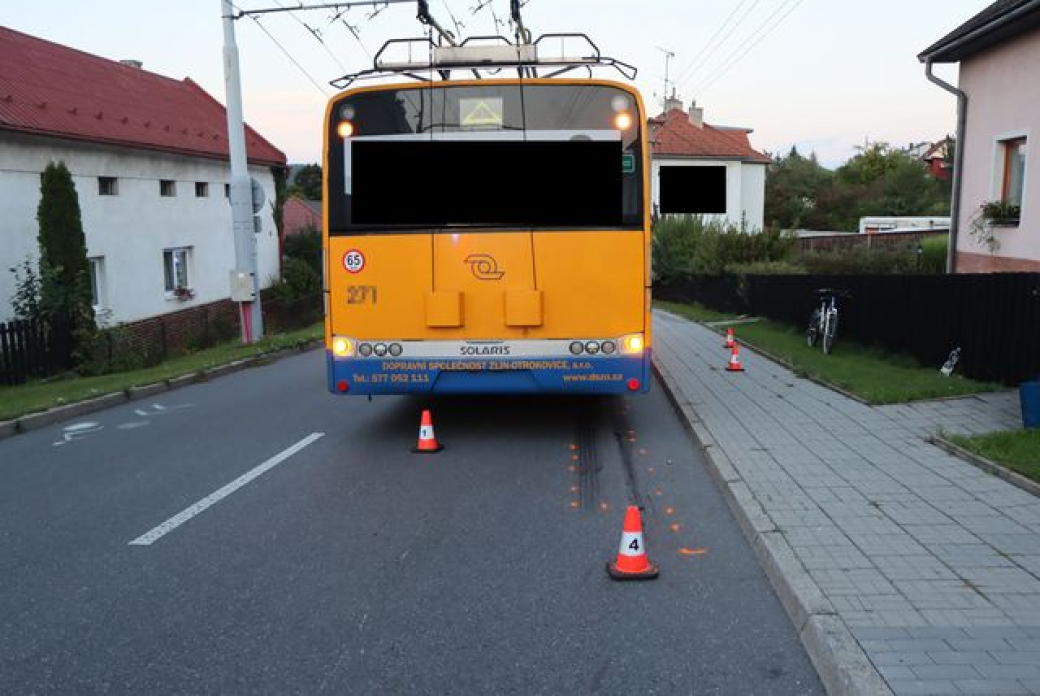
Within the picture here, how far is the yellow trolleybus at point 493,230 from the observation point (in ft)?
26.6

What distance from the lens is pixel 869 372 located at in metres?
11.4

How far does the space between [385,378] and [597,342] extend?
6.53 ft

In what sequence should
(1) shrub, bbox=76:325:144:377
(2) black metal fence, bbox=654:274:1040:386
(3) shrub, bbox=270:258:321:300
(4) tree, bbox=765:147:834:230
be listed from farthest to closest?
(4) tree, bbox=765:147:834:230
(3) shrub, bbox=270:258:321:300
(1) shrub, bbox=76:325:144:377
(2) black metal fence, bbox=654:274:1040:386

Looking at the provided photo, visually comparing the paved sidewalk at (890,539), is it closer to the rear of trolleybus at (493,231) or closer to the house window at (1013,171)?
the rear of trolleybus at (493,231)

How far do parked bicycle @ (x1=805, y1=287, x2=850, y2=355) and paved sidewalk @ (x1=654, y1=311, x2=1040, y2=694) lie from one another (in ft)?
15.8

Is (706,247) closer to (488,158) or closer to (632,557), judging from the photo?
(488,158)

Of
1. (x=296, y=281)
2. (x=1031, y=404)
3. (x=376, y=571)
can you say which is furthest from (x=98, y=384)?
(x=296, y=281)

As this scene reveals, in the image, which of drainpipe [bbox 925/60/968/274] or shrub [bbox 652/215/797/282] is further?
→ shrub [bbox 652/215/797/282]

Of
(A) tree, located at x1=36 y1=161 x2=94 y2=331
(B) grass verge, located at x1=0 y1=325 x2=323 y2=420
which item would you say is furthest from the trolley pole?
(A) tree, located at x1=36 y1=161 x2=94 y2=331

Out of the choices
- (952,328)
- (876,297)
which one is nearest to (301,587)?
(952,328)

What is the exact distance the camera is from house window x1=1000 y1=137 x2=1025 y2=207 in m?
15.1

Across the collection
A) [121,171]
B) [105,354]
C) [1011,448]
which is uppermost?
[121,171]

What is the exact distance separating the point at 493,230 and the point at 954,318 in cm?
615

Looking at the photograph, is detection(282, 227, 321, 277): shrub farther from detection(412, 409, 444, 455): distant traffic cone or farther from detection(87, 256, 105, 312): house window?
detection(412, 409, 444, 455): distant traffic cone
